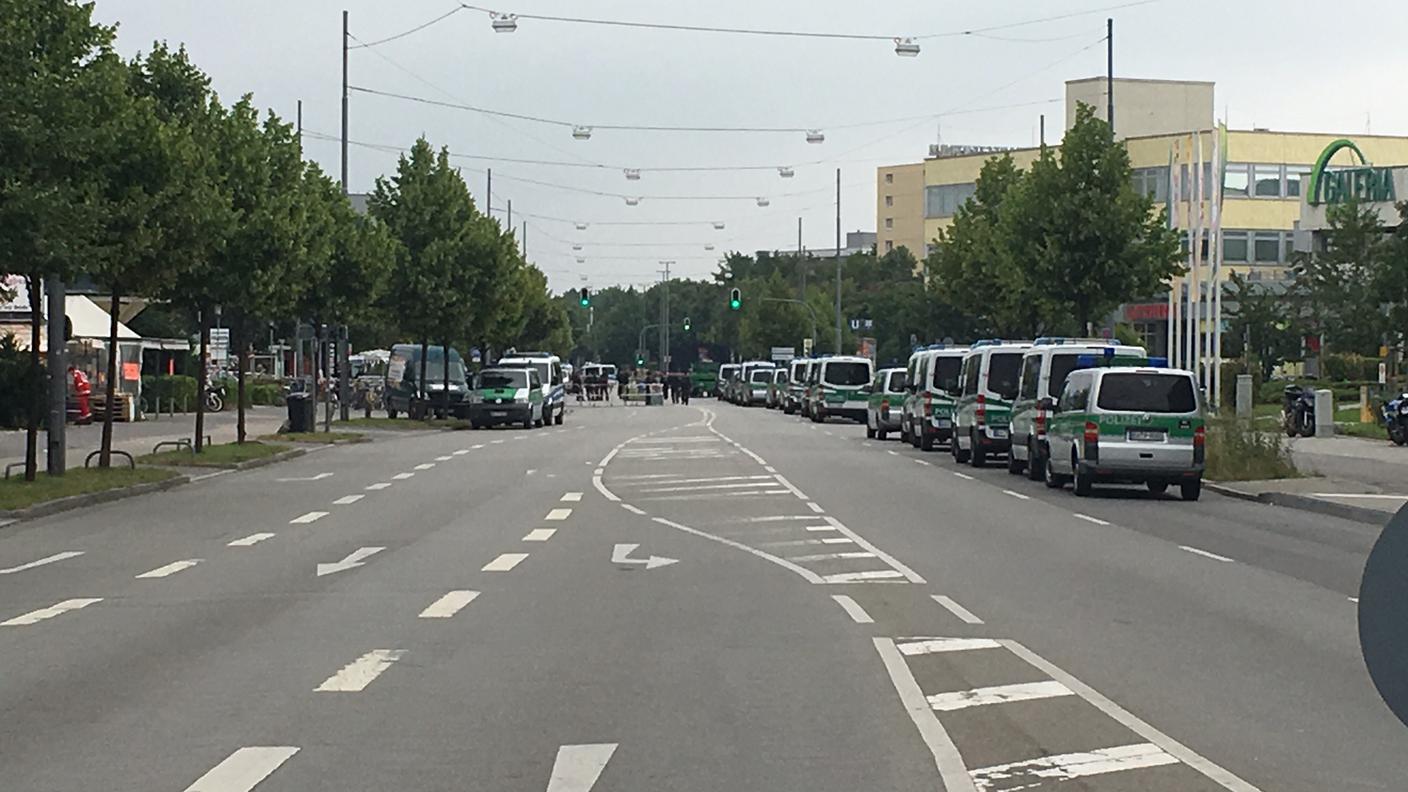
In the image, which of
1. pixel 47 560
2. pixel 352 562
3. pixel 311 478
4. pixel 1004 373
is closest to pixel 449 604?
pixel 352 562

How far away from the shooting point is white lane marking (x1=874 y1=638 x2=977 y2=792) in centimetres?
799

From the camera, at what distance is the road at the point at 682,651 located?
837 centimetres

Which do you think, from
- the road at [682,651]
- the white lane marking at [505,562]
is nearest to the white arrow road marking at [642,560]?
the road at [682,651]

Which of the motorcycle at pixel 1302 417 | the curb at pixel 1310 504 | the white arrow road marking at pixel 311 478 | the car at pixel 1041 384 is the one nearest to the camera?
the curb at pixel 1310 504

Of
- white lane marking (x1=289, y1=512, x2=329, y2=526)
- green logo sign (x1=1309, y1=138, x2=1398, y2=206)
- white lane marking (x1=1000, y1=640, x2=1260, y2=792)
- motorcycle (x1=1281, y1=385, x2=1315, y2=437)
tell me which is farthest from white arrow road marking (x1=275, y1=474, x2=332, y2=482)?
green logo sign (x1=1309, y1=138, x2=1398, y2=206)

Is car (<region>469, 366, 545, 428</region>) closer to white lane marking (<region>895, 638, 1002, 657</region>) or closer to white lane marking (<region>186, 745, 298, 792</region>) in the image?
white lane marking (<region>895, 638, 1002, 657</region>)

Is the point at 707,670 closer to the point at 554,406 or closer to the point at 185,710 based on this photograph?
the point at 185,710

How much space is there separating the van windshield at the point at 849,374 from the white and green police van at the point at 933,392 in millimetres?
19789

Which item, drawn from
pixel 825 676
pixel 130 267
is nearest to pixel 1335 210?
pixel 130 267

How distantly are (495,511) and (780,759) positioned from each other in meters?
15.9

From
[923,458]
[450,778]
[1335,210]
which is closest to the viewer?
[450,778]

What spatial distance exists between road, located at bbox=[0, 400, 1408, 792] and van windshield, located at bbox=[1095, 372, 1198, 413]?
10.6 feet

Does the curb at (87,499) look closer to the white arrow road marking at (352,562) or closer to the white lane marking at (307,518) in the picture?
the white lane marking at (307,518)

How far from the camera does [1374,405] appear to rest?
50562mm
